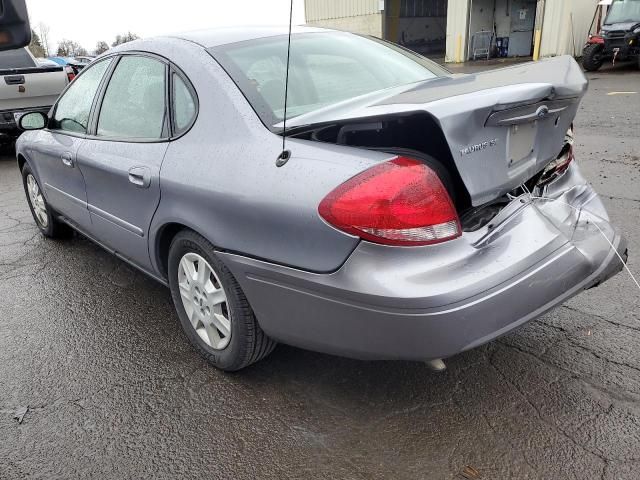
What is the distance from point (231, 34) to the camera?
9.57ft

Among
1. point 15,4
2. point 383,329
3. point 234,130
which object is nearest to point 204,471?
point 383,329

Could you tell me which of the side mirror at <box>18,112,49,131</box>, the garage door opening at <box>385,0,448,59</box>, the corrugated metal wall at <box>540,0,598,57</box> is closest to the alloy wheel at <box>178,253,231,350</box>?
the side mirror at <box>18,112,49,131</box>

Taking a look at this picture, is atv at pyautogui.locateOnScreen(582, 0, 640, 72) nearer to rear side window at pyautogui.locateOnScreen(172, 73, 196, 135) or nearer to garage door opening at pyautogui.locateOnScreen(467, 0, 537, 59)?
garage door opening at pyautogui.locateOnScreen(467, 0, 537, 59)

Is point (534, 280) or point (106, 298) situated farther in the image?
point (106, 298)

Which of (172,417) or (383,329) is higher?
(383,329)

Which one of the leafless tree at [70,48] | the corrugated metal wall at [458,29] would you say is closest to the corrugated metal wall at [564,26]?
the corrugated metal wall at [458,29]

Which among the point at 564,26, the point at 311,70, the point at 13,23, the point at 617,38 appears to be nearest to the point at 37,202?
the point at 311,70

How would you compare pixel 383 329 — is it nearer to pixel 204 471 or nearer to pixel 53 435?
pixel 204 471

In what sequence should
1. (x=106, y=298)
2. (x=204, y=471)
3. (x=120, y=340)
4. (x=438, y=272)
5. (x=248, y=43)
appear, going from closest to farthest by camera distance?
(x=438, y=272)
(x=204, y=471)
(x=248, y=43)
(x=120, y=340)
(x=106, y=298)

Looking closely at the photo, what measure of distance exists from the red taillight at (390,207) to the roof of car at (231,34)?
1308mm

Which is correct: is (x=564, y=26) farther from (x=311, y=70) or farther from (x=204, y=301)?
(x=204, y=301)

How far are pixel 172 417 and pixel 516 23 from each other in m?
27.3

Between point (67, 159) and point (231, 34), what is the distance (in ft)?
4.84

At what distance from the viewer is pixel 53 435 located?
2336 millimetres
